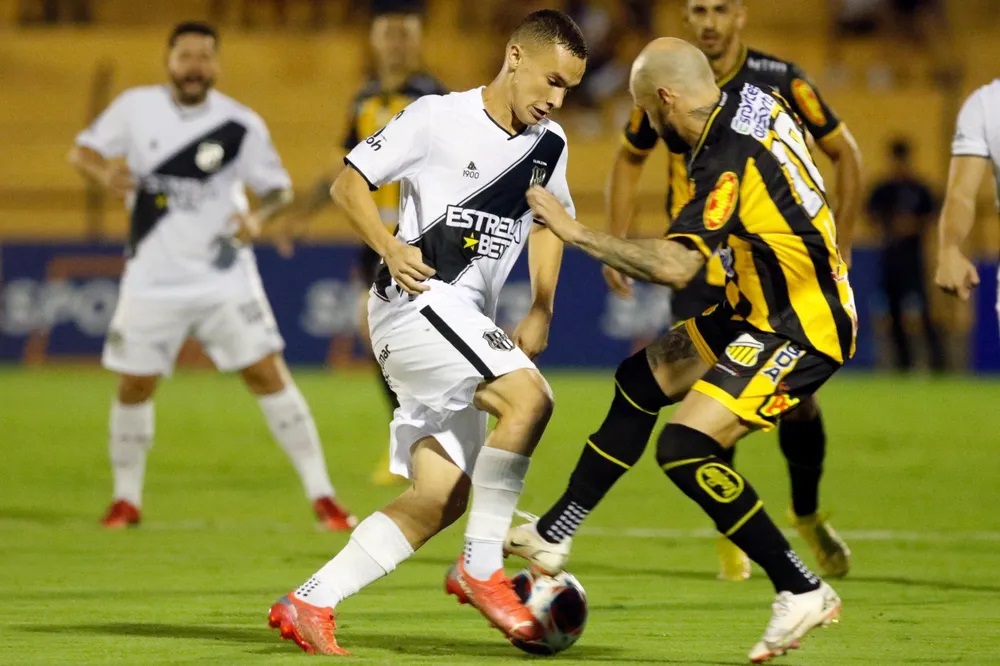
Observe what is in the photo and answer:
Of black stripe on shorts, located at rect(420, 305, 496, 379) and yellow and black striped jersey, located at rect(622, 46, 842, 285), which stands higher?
yellow and black striped jersey, located at rect(622, 46, 842, 285)

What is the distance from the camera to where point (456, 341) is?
17.4ft

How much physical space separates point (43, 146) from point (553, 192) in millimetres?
17498

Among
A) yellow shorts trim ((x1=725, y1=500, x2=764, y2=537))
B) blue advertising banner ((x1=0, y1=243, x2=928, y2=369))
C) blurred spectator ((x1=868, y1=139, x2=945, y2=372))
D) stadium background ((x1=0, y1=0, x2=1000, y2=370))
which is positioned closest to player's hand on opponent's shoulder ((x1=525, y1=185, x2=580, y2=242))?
yellow shorts trim ((x1=725, y1=500, x2=764, y2=537))

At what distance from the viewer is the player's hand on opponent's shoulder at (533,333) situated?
18.3 ft

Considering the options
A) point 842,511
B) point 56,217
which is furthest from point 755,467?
point 56,217

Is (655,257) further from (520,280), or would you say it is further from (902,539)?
(520,280)

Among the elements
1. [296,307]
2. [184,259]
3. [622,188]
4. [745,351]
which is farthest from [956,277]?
[296,307]

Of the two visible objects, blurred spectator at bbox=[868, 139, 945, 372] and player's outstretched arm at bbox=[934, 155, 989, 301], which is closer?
player's outstretched arm at bbox=[934, 155, 989, 301]

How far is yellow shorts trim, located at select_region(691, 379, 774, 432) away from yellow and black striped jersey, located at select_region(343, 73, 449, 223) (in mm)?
4412

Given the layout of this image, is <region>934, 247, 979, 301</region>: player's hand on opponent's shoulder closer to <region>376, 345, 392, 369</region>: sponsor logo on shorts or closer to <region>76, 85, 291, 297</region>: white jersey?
<region>376, 345, 392, 369</region>: sponsor logo on shorts

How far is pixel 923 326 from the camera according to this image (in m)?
18.5

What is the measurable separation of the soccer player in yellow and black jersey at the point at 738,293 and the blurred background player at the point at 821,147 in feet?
4.57

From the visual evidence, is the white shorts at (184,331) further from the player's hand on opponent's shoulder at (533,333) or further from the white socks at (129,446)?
the player's hand on opponent's shoulder at (533,333)

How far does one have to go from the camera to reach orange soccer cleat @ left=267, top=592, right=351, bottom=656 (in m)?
5.15
